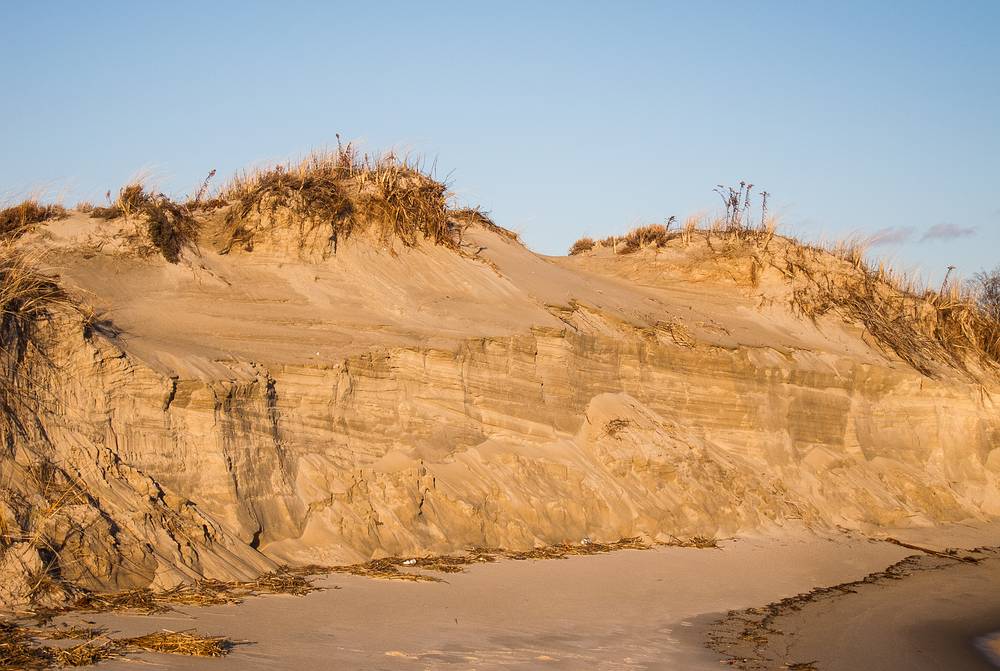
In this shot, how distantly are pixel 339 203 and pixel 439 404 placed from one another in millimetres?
2970

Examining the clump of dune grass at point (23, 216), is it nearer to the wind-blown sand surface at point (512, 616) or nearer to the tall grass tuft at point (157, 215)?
the tall grass tuft at point (157, 215)

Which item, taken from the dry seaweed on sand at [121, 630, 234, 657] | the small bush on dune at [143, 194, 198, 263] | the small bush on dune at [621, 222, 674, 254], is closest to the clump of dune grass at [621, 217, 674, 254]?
the small bush on dune at [621, 222, 674, 254]

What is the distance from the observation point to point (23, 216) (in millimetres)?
11055

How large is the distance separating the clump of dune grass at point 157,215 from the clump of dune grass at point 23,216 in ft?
1.35

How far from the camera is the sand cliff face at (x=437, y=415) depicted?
8.94 metres

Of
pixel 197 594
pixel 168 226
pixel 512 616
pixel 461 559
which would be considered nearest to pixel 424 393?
pixel 461 559

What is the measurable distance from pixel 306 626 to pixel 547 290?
8.08m

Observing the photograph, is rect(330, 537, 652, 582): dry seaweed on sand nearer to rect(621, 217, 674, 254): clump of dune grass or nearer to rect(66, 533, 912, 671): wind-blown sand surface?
rect(66, 533, 912, 671): wind-blown sand surface

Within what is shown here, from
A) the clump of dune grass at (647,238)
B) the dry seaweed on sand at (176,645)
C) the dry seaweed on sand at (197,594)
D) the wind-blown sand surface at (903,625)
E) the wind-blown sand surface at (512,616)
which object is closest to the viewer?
the dry seaweed on sand at (176,645)

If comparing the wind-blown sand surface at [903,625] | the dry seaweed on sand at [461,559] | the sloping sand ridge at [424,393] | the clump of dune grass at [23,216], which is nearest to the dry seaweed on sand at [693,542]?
Result: the sloping sand ridge at [424,393]

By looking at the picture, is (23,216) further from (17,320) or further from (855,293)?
(855,293)

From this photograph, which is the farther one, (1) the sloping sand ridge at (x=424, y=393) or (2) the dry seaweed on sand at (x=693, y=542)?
(2) the dry seaweed on sand at (x=693, y=542)

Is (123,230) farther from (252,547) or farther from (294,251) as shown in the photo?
(252,547)

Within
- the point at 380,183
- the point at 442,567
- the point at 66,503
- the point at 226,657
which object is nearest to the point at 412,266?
the point at 380,183
